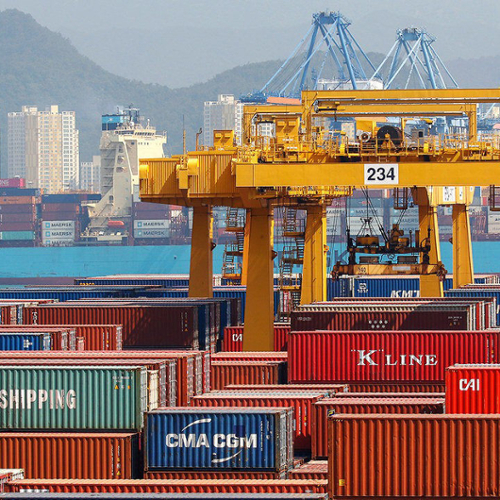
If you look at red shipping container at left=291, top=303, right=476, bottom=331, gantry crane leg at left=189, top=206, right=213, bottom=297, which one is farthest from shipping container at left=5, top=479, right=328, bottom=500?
gantry crane leg at left=189, top=206, right=213, bottom=297

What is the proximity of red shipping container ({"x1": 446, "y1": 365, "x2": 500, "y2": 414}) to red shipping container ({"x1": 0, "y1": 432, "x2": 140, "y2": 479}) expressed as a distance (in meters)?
6.59

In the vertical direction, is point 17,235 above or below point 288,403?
above

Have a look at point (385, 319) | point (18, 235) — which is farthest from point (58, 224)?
point (385, 319)

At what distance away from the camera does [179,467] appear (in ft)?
69.9

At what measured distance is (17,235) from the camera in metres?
172

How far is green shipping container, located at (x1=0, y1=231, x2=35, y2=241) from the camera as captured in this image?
6732 inches

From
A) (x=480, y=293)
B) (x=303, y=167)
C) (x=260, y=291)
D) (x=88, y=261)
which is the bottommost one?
(x=480, y=293)

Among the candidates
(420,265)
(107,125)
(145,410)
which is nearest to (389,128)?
(420,265)

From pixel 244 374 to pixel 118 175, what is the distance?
146654 mm

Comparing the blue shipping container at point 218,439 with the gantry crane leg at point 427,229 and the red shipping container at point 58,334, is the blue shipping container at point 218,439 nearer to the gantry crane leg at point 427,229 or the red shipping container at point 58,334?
the red shipping container at point 58,334

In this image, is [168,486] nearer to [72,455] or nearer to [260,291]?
[72,455]

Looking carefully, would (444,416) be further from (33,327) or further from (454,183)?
(33,327)

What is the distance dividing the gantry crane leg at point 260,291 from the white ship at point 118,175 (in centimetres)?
13424

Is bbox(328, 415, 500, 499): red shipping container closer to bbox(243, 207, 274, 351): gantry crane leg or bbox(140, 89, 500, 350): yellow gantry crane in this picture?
bbox(140, 89, 500, 350): yellow gantry crane
